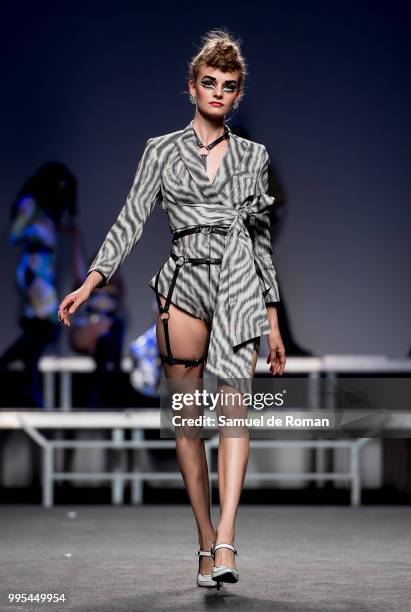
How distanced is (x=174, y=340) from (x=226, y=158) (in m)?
0.40

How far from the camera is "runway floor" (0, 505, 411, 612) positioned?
251 centimetres

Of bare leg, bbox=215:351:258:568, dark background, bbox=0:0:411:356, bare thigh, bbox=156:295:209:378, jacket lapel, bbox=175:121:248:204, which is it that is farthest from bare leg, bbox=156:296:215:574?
dark background, bbox=0:0:411:356

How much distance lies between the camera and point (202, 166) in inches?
101

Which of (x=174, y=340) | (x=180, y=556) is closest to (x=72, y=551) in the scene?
(x=180, y=556)

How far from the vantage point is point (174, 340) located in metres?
2.61

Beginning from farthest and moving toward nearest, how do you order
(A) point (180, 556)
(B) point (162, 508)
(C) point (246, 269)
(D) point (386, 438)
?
(D) point (386, 438) < (B) point (162, 508) < (A) point (180, 556) < (C) point (246, 269)

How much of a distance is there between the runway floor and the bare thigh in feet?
1.54

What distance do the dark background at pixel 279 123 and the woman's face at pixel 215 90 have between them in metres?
2.96

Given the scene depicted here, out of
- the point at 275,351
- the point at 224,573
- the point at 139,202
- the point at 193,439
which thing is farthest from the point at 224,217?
the point at 224,573

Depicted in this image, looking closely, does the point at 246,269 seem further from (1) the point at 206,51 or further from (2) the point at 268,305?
(1) the point at 206,51

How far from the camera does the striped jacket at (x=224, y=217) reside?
2.55 m

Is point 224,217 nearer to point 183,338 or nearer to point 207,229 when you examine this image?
point 207,229

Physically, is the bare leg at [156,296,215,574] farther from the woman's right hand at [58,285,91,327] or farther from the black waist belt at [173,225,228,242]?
the woman's right hand at [58,285,91,327]

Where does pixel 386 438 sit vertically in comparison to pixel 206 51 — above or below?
below
